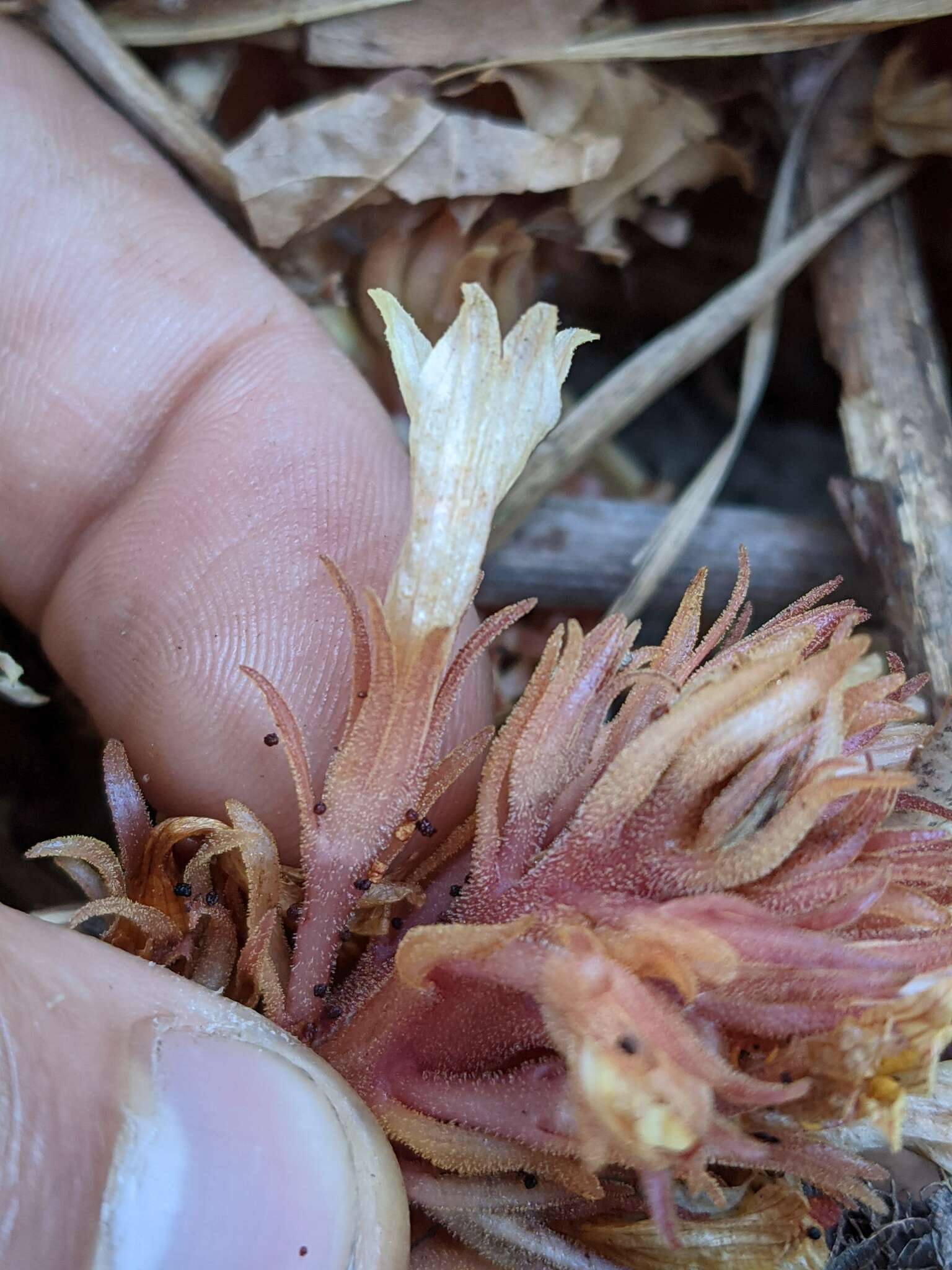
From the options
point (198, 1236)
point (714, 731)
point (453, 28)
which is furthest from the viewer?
point (453, 28)

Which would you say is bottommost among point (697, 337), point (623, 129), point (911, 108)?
point (697, 337)

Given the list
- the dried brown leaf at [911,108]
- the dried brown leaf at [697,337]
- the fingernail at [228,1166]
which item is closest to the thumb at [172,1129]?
the fingernail at [228,1166]

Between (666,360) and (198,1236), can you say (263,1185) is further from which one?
(666,360)

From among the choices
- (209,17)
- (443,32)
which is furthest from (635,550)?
(209,17)

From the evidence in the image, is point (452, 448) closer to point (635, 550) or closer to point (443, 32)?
point (635, 550)

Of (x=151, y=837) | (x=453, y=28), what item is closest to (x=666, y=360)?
(x=453, y=28)

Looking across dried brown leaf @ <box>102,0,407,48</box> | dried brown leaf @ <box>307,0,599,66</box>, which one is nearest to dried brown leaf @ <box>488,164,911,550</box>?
dried brown leaf @ <box>307,0,599,66</box>
